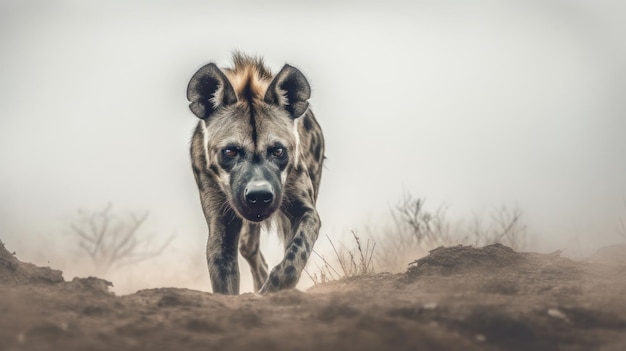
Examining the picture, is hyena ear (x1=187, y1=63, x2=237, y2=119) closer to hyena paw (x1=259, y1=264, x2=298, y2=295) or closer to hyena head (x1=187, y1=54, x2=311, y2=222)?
hyena head (x1=187, y1=54, x2=311, y2=222)

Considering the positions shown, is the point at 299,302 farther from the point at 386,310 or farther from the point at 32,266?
the point at 32,266

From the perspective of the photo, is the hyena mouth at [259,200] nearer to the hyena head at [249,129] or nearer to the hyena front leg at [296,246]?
the hyena head at [249,129]

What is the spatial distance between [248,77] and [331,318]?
3.30 meters

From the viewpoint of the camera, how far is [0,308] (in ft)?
10.2

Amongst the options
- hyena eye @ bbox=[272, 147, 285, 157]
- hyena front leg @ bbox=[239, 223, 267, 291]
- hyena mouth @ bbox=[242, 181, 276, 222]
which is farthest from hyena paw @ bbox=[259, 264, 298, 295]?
hyena front leg @ bbox=[239, 223, 267, 291]

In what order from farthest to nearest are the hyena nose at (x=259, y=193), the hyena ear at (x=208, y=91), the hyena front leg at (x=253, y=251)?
1. the hyena front leg at (x=253, y=251)
2. the hyena ear at (x=208, y=91)
3. the hyena nose at (x=259, y=193)

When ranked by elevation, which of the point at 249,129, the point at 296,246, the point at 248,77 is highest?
the point at 248,77

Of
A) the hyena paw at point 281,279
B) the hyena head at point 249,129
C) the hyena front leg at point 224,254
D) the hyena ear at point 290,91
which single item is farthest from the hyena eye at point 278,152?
the hyena paw at point 281,279

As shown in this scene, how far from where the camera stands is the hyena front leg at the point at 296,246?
4949mm

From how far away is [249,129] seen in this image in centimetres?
546

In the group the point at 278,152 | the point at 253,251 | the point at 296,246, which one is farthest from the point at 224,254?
the point at 253,251

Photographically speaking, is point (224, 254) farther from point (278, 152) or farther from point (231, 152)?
point (278, 152)

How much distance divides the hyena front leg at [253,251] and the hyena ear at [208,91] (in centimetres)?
201

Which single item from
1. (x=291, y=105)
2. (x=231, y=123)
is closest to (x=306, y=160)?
(x=291, y=105)
